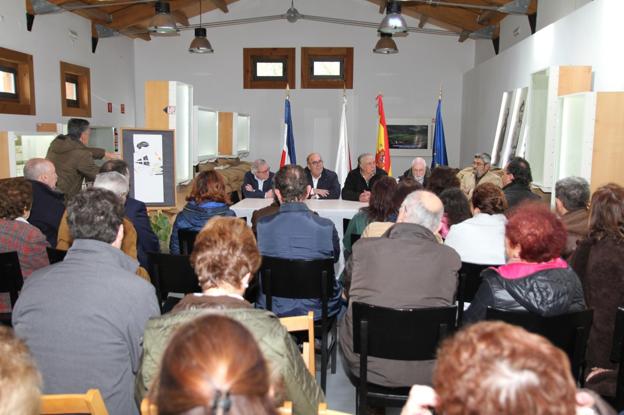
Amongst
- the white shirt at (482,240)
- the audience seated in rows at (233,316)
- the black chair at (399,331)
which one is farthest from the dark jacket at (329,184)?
the audience seated in rows at (233,316)

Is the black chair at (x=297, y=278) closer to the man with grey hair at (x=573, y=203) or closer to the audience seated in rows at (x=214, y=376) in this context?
the man with grey hair at (x=573, y=203)

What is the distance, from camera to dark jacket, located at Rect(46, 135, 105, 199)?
6.29m

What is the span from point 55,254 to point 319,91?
9386 millimetres

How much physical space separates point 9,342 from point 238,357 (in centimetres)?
56

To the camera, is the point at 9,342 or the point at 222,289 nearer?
the point at 9,342

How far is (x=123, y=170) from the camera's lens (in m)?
3.91

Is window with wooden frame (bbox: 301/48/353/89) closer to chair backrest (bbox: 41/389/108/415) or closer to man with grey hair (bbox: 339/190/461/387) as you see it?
man with grey hair (bbox: 339/190/461/387)

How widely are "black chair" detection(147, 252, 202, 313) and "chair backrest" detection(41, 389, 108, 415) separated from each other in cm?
164

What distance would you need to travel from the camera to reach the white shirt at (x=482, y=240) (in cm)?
326

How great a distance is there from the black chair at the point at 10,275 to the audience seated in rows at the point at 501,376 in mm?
2643

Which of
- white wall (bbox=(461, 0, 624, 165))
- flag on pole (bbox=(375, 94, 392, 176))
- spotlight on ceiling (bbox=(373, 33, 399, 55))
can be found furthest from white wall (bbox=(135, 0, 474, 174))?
flag on pole (bbox=(375, 94, 392, 176))

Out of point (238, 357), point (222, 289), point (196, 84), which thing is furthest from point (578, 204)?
point (196, 84)

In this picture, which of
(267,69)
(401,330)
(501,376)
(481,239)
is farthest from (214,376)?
(267,69)

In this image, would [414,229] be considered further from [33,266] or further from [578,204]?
[33,266]
